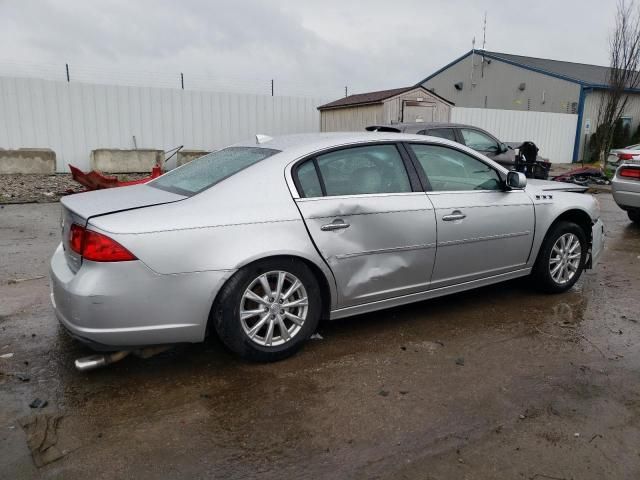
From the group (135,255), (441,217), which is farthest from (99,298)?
(441,217)

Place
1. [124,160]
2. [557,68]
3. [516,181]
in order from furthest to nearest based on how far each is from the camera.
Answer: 1. [557,68]
2. [124,160]
3. [516,181]

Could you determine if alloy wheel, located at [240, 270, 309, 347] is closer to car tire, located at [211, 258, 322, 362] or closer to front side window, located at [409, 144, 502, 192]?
car tire, located at [211, 258, 322, 362]

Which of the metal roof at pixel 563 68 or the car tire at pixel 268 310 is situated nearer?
the car tire at pixel 268 310

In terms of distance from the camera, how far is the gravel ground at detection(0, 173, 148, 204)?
10.2 m

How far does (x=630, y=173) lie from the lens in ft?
26.5

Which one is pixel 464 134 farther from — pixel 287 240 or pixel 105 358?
pixel 105 358

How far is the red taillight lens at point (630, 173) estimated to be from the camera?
7984 millimetres

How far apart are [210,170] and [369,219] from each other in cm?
119

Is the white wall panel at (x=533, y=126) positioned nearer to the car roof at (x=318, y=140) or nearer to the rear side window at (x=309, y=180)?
the car roof at (x=318, y=140)

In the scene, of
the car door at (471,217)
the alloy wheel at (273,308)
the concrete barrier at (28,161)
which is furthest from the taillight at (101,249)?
the concrete barrier at (28,161)

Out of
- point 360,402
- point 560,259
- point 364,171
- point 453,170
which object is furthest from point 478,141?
point 360,402

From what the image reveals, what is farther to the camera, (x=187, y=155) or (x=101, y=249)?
(x=187, y=155)

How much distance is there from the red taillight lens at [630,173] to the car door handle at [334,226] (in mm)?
6462

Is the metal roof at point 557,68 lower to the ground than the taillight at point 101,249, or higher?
higher
